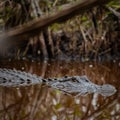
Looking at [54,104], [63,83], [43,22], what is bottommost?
[63,83]

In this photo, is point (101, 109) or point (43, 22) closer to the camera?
point (43, 22)

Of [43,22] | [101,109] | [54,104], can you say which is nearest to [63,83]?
[54,104]

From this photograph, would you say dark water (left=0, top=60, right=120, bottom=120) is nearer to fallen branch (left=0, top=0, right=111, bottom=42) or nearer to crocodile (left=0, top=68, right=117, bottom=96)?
crocodile (left=0, top=68, right=117, bottom=96)

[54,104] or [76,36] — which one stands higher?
[54,104]

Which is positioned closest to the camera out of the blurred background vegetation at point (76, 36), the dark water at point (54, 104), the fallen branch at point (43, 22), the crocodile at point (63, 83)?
the fallen branch at point (43, 22)

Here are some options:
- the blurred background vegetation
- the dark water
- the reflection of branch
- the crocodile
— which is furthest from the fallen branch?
the blurred background vegetation

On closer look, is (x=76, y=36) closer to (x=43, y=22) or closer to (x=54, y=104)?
(x=54, y=104)

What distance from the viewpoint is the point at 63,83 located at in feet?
14.5

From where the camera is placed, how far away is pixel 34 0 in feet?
22.1

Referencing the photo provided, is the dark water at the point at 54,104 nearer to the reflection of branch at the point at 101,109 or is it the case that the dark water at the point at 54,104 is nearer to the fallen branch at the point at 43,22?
the reflection of branch at the point at 101,109

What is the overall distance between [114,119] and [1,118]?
3.03 ft

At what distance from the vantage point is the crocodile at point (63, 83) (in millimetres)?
4152

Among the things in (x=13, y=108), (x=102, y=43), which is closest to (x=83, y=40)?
(x=102, y=43)

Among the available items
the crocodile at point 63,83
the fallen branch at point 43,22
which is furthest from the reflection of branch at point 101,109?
the fallen branch at point 43,22
